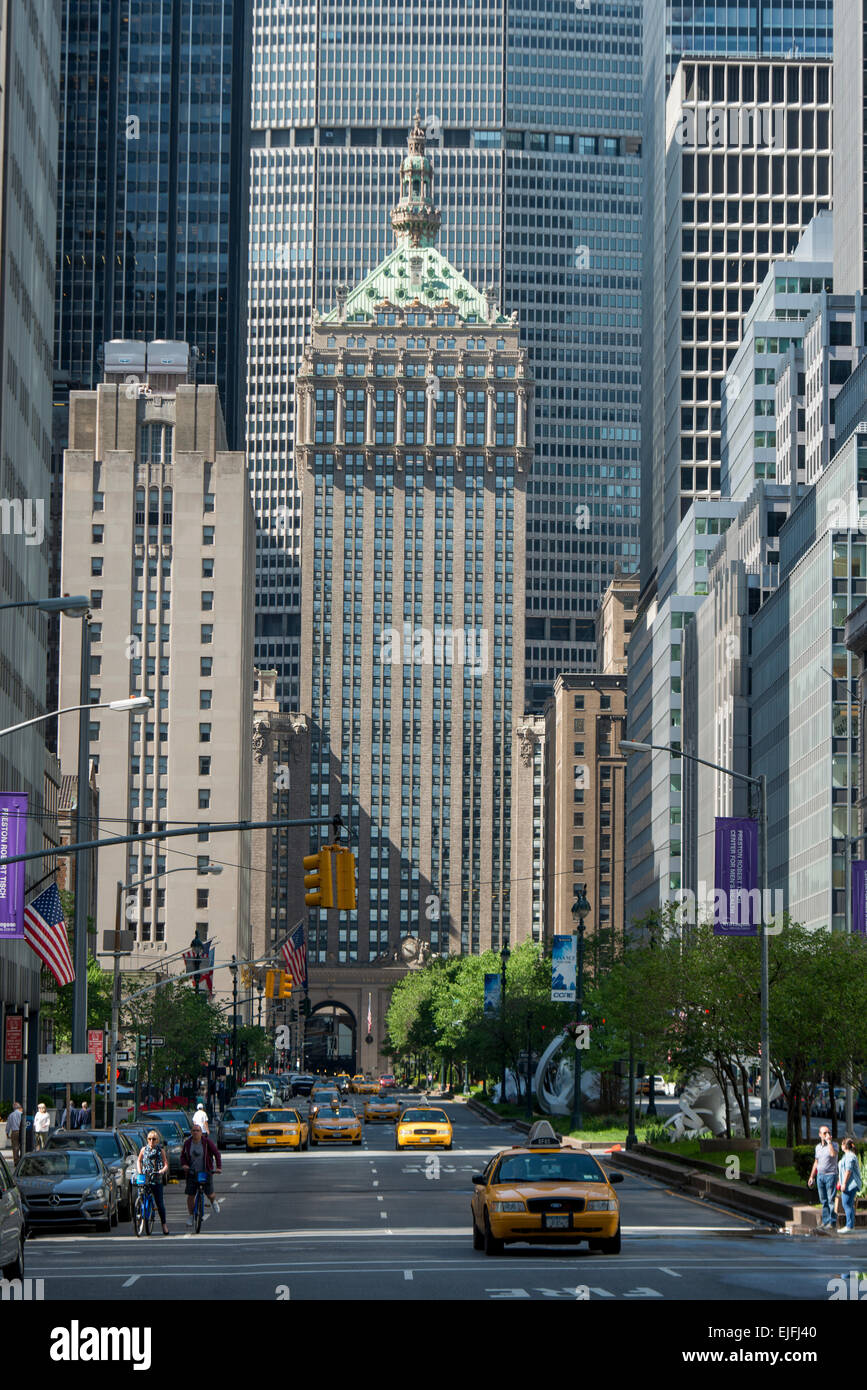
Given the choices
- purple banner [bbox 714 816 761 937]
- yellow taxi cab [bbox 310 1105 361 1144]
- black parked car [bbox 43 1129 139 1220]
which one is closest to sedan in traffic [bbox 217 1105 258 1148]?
yellow taxi cab [bbox 310 1105 361 1144]

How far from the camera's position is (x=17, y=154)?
7931 centimetres

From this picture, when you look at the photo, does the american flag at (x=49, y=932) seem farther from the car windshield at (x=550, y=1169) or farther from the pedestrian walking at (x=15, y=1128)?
the car windshield at (x=550, y=1169)

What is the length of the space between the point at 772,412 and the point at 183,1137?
108m

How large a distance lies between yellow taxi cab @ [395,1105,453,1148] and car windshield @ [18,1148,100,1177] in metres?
34.2

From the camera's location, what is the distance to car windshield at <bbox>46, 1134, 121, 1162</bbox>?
3756cm

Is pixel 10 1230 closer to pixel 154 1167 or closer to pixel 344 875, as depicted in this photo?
pixel 344 875

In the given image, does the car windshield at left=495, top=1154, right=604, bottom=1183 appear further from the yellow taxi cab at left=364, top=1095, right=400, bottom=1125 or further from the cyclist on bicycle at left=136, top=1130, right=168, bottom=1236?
the yellow taxi cab at left=364, top=1095, right=400, bottom=1125

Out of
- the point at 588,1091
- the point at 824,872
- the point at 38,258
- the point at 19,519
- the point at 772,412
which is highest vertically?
the point at 772,412

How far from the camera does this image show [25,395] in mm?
83562

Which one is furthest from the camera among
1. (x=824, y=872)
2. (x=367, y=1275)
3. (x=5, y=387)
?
(x=824, y=872)

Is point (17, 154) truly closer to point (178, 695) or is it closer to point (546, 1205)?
point (546, 1205)

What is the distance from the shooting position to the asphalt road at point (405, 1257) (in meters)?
20.5

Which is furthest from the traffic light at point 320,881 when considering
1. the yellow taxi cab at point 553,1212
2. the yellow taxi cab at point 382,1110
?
the yellow taxi cab at point 382,1110
